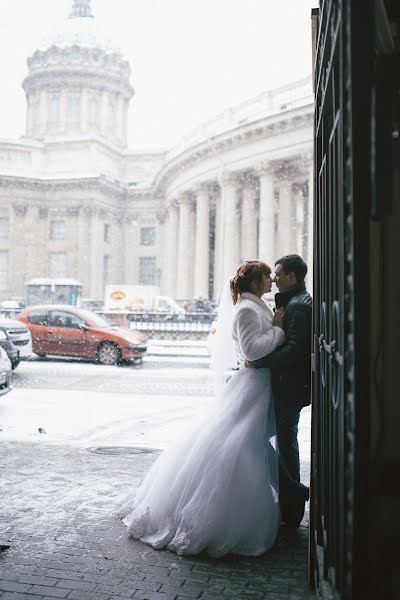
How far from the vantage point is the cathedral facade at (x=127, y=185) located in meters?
38.6

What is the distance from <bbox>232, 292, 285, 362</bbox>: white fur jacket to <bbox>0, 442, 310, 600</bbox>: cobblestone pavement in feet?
4.42

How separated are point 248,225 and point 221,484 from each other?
1494 inches

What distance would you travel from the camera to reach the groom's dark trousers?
4.64 meters

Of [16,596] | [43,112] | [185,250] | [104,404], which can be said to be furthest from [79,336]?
[43,112]

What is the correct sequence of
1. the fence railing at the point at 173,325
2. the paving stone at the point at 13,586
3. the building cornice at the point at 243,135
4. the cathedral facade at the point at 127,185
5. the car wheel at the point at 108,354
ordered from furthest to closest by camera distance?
the cathedral facade at the point at 127,185 → the building cornice at the point at 243,135 → the fence railing at the point at 173,325 → the car wheel at the point at 108,354 → the paving stone at the point at 13,586

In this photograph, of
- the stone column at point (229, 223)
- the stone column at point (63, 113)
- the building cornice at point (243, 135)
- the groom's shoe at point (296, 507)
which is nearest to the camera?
the groom's shoe at point (296, 507)

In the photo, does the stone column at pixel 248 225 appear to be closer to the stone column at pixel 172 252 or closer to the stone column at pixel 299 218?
the stone column at pixel 299 218

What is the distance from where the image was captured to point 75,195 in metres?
60.2

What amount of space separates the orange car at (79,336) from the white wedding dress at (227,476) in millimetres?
13903

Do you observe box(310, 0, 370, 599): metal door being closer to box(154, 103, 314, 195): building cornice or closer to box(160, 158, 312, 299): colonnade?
box(160, 158, 312, 299): colonnade

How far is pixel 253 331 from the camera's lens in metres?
4.68

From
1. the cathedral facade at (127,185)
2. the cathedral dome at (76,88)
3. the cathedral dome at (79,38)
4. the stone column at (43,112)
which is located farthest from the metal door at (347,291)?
the cathedral dome at (79,38)

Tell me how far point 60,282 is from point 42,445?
36352mm

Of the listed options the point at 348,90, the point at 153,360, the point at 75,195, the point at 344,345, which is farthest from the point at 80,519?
the point at 75,195
